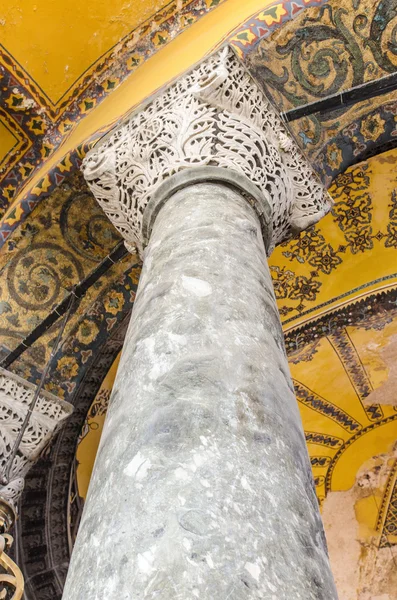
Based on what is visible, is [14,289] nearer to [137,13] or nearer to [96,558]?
[137,13]

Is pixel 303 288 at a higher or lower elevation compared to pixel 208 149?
higher

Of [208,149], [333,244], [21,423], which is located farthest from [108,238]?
[333,244]

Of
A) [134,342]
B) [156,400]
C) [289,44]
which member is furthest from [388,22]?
[156,400]

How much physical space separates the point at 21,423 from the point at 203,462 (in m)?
2.79

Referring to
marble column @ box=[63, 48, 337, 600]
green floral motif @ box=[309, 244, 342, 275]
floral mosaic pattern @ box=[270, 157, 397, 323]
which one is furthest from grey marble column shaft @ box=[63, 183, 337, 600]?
green floral motif @ box=[309, 244, 342, 275]

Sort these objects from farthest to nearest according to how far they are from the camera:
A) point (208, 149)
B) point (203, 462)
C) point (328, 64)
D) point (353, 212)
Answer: point (353, 212) → point (328, 64) → point (208, 149) → point (203, 462)

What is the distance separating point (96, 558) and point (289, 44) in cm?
291

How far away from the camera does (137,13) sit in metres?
4.81

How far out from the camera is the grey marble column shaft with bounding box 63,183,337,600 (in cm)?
114

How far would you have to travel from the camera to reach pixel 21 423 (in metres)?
3.88

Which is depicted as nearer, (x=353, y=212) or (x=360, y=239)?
(x=353, y=212)

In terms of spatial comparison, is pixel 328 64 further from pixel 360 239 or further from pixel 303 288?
pixel 303 288

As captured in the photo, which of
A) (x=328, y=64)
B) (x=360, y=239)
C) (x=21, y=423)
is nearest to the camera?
(x=328, y=64)

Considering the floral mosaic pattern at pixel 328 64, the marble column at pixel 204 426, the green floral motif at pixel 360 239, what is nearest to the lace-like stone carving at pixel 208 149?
the marble column at pixel 204 426
